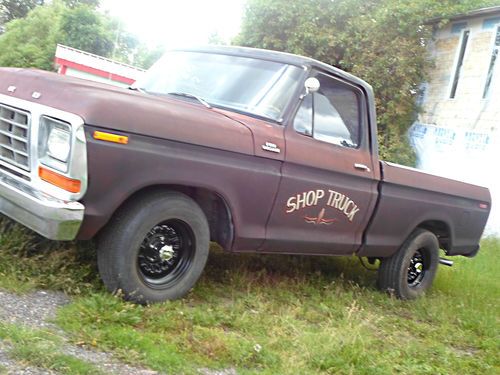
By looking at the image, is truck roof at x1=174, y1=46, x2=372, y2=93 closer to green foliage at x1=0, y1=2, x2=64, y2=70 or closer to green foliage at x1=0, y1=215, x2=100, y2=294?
green foliage at x1=0, y1=215, x2=100, y2=294

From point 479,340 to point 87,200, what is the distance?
134 inches

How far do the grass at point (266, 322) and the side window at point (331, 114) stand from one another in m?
1.38

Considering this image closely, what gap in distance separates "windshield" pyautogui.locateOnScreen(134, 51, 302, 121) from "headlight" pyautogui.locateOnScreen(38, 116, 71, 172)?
1408 millimetres

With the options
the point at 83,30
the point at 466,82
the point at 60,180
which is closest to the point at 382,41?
the point at 466,82

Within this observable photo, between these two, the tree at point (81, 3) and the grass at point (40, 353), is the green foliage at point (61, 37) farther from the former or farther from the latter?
the grass at point (40, 353)

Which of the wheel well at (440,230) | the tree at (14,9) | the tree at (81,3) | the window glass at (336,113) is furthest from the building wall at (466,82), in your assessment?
the tree at (14,9)

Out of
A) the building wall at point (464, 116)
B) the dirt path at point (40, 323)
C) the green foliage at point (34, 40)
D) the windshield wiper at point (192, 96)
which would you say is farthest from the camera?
the green foliage at point (34, 40)

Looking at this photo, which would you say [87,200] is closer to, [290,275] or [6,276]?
[6,276]

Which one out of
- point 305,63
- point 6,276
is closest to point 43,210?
point 6,276

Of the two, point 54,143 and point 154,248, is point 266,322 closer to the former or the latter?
point 154,248

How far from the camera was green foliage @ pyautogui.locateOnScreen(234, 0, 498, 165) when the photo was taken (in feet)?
45.1

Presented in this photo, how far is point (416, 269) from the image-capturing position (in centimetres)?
643

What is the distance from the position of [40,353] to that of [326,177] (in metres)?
2.71

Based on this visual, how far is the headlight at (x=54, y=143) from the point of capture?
11.7 ft
